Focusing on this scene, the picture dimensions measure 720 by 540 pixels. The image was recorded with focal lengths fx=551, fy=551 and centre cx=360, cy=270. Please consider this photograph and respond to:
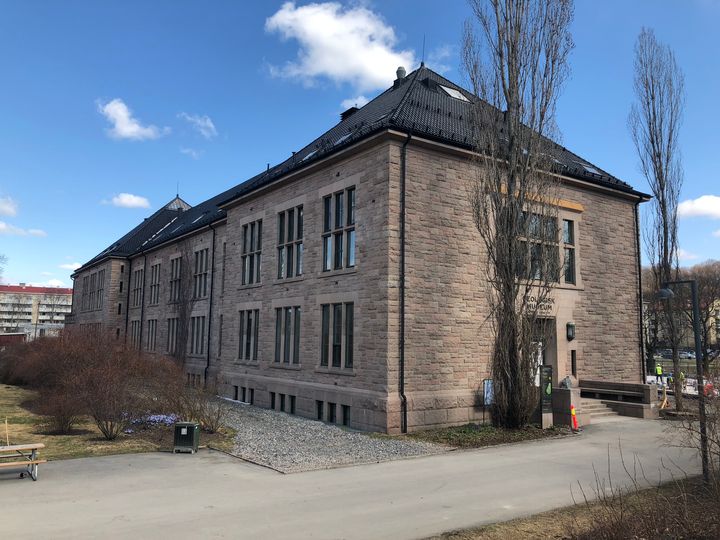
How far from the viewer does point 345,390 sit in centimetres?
1559

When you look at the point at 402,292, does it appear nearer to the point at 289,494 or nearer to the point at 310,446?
the point at 310,446

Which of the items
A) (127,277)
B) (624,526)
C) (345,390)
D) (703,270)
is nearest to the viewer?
(624,526)

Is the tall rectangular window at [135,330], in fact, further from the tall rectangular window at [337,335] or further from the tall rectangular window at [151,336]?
the tall rectangular window at [337,335]

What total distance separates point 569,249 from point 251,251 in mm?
12320

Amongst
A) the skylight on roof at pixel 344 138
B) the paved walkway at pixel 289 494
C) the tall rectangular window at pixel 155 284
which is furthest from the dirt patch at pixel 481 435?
the tall rectangular window at pixel 155 284

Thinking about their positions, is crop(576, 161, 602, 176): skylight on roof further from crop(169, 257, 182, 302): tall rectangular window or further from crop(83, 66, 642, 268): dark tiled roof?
crop(169, 257, 182, 302): tall rectangular window

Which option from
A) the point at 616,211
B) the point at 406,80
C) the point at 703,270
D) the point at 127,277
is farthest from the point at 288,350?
the point at 703,270

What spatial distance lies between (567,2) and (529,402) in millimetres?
10850

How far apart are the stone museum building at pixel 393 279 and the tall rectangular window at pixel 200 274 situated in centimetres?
242

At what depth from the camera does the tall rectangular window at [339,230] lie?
653 inches

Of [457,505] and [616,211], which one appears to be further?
[616,211]

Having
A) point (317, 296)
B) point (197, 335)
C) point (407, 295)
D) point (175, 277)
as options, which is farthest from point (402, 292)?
point (175, 277)

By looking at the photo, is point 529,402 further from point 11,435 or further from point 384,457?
point 11,435

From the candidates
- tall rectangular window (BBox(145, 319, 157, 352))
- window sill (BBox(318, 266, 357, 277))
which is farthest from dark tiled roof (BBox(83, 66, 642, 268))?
tall rectangular window (BBox(145, 319, 157, 352))
